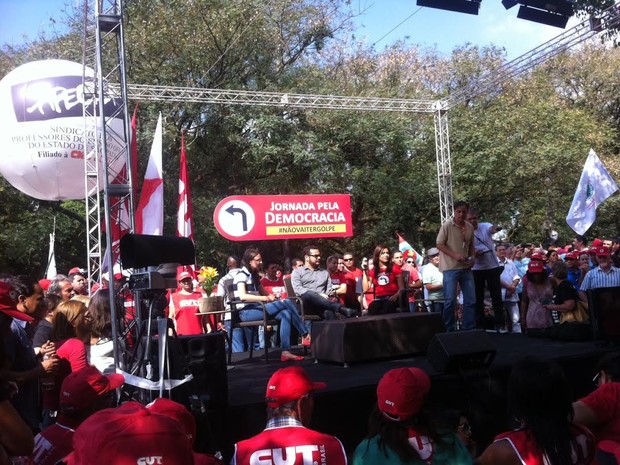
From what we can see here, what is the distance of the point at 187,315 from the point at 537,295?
413cm

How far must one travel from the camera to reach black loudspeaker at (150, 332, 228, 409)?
484 cm

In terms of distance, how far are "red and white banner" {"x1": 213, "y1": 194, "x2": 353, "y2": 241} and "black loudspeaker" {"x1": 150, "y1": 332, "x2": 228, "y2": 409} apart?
6626mm

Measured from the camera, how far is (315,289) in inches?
316

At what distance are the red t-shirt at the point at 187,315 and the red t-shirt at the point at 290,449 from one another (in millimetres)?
5944

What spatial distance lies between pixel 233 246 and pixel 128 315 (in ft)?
45.0

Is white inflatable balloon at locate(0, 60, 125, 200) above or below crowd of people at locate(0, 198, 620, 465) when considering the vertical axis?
above

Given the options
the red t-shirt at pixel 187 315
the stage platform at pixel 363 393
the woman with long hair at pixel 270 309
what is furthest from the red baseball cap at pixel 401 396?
the red t-shirt at pixel 187 315

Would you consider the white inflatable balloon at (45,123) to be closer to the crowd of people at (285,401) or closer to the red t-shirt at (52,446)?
the crowd of people at (285,401)

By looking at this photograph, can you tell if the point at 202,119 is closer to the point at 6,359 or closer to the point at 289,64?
the point at 289,64

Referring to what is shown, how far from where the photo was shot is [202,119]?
854 inches

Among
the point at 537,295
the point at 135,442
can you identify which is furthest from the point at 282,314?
the point at 135,442

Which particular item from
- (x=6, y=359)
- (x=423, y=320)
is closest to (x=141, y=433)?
(x=6, y=359)

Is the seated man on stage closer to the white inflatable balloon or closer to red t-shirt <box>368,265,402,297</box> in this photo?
red t-shirt <box>368,265,402,297</box>

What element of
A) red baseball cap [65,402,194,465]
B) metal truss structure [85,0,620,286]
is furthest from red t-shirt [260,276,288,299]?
red baseball cap [65,402,194,465]
